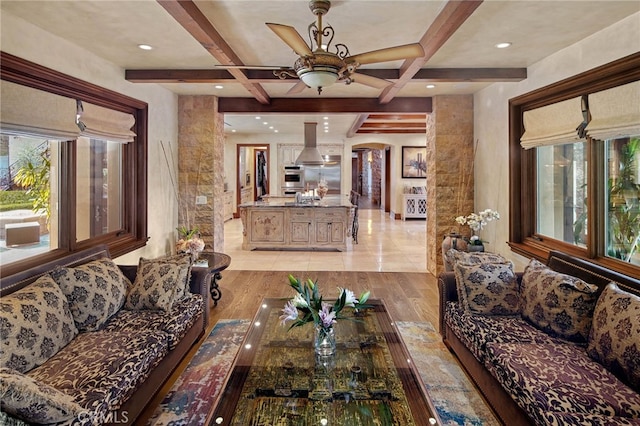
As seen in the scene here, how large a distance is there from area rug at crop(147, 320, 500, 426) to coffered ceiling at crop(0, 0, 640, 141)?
2.24 m

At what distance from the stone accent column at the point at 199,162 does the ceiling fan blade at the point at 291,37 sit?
135 inches

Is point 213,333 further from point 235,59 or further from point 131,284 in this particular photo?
point 235,59

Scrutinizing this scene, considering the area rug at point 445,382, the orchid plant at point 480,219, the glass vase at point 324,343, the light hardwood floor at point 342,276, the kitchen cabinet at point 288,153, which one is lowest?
the area rug at point 445,382

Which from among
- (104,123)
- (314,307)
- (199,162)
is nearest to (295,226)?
(199,162)

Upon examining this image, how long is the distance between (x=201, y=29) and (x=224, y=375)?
A: 2454 millimetres

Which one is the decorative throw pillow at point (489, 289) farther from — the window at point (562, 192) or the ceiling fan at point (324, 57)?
the ceiling fan at point (324, 57)

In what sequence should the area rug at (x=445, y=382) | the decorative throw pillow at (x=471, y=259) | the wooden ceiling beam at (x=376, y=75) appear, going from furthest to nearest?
the wooden ceiling beam at (x=376, y=75) → the decorative throw pillow at (x=471, y=259) → the area rug at (x=445, y=382)

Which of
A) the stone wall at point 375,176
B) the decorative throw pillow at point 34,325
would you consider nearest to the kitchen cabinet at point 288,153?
the stone wall at point 375,176

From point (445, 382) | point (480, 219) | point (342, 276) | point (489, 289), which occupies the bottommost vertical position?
point (445, 382)

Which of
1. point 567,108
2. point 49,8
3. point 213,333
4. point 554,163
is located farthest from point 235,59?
point 554,163

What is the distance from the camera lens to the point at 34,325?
2.07 meters

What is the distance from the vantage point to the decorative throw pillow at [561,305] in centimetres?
235

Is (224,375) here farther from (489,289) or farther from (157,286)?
(489,289)

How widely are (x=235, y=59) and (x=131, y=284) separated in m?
2.19
